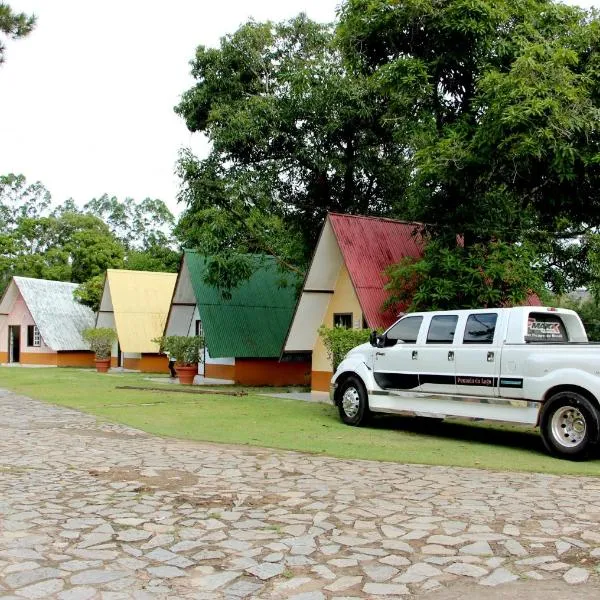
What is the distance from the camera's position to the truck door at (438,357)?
38.7 ft

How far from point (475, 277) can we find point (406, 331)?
12.1ft

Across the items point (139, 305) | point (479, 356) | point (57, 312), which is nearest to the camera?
point (479, 356)

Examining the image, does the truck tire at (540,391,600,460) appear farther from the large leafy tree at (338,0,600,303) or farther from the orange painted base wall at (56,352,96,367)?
the orange painted base wall at (56,352,96,367)

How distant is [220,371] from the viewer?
27.6 m

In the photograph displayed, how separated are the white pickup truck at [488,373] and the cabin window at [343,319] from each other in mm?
7076

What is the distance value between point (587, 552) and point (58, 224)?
60917 millimetres

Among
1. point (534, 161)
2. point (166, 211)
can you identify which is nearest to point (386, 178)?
point (534, 161)

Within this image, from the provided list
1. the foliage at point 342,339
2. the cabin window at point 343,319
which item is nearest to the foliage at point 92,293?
the cabin window at point 343,319

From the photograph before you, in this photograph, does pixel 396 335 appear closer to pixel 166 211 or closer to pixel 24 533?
pixel 24 533

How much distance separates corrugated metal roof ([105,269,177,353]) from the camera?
3422cm

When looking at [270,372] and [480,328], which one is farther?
[270,372]

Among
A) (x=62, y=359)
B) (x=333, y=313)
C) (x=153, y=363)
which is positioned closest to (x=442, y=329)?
(x=333, y=313)

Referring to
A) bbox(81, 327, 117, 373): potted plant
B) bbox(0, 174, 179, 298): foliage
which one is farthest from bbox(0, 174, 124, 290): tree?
bbox(81, 327, 117, 373): potted plant

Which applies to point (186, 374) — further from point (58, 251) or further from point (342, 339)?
point (58, 251)
